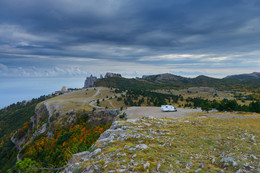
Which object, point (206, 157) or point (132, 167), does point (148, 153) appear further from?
point (206, 157)

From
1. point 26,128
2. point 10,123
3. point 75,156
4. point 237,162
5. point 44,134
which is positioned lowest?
point 10,123

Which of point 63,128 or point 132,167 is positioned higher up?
point 132,167

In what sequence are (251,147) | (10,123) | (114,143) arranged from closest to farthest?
(251,147) → (114,143) → (10,123)

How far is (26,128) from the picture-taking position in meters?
95.1

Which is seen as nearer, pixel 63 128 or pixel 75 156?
pixel 75 156

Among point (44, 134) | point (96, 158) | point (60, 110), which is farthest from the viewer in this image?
point (60, 110)

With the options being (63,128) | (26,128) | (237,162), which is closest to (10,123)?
(26,128)

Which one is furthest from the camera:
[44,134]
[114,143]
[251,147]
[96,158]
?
[44,134]

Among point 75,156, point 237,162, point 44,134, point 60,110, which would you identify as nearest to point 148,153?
point 237,162

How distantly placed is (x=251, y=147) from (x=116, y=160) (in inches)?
406

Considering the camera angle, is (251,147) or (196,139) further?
(196,139)

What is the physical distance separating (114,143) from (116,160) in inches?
117

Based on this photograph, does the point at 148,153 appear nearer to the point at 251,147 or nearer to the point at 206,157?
the point at 206,157

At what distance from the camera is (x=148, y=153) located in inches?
344
